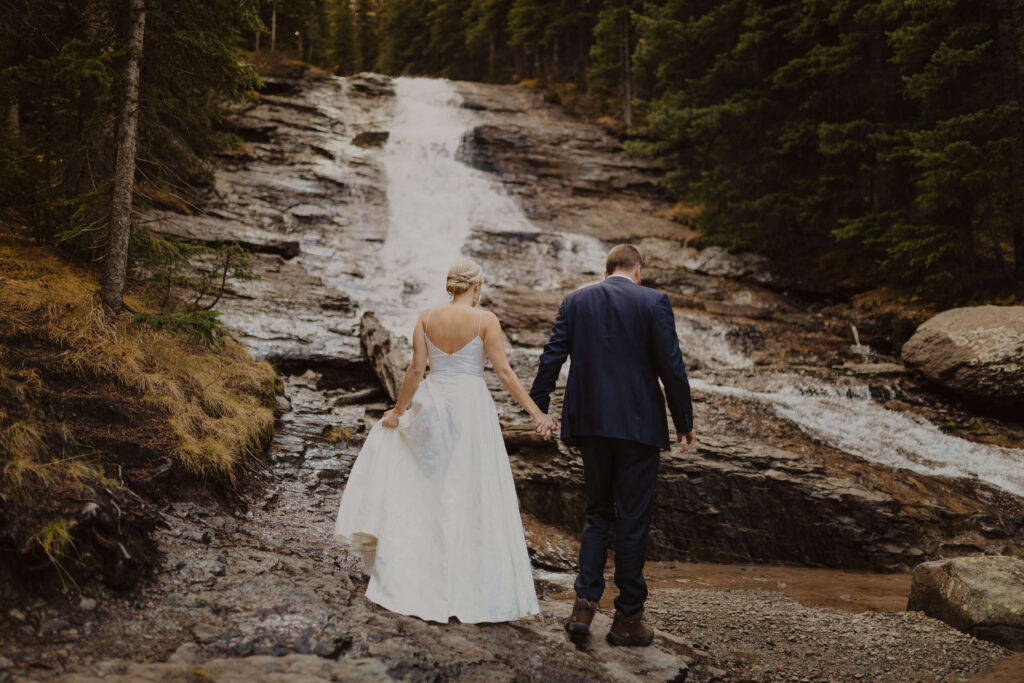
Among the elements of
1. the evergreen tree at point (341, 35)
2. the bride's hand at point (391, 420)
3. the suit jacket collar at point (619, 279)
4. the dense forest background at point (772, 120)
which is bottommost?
the bride's hand at point (391, 420)

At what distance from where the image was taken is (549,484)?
23.6 feet

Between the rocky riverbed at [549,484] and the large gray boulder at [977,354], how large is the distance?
443mm

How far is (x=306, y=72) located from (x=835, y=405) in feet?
99.3

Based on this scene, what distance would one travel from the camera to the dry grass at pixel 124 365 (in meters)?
5.27

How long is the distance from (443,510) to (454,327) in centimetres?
118

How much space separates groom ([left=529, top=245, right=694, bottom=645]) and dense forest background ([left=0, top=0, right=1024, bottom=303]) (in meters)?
5.61

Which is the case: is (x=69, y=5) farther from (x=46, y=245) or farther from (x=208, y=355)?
(x=208, y=355)

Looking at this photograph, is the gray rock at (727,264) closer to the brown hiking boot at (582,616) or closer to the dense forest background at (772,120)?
the dense forest background at (772,120)

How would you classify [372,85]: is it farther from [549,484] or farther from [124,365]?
[549,484]

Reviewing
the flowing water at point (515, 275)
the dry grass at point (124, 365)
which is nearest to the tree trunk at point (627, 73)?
the flowing water at point (515, 275)

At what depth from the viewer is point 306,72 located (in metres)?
31.9

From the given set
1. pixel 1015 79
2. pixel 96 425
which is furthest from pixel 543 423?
pixel 1015 79

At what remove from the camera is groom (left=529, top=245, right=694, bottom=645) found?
3.87 metres

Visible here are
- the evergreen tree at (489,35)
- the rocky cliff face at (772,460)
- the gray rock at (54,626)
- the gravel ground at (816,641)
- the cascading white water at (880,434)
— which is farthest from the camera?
the evergreen tree at (489,35)
